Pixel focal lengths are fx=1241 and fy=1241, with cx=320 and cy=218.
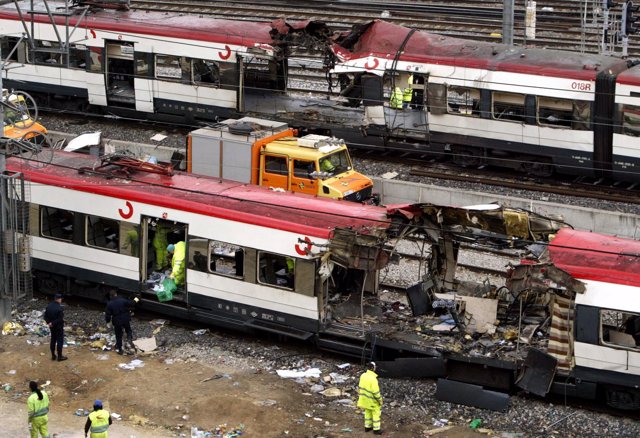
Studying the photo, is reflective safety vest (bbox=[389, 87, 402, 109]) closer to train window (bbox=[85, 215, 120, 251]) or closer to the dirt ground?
train window (bbox=[85, 215, 120, 251])

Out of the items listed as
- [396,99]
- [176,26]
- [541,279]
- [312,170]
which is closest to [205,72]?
[176,26]

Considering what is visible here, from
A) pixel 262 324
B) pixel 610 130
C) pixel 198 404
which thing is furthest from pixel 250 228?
pixel 610 130

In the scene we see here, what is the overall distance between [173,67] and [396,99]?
6.22 m

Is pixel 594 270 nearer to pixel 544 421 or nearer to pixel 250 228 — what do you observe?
pixel 544 421

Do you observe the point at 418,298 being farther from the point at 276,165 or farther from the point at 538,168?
the point at 538,168

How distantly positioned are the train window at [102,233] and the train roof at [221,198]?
1.82 feet

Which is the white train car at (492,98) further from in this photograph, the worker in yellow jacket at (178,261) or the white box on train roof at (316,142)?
the worker in yellow jacket at (178,261)

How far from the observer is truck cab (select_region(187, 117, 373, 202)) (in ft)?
86.3

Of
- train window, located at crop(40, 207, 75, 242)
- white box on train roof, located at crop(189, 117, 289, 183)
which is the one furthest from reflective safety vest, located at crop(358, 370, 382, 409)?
white box on train roof, located at crop(189, 117, 289, 183)

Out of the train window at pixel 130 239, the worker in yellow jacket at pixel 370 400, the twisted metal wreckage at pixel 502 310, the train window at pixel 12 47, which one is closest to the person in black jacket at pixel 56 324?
the train window at pixel 130 239

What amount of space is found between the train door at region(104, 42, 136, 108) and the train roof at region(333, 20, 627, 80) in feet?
20.4

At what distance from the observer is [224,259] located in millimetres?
21438

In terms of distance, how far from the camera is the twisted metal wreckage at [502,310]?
18250 mm

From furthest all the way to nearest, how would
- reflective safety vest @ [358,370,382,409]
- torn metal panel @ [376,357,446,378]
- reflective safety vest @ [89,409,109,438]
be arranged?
torn metal panel @ [376,357,446,378] → reflective safety vest @ [358,370,382,409] → reflective safety vest @ [89,409,109,438]
